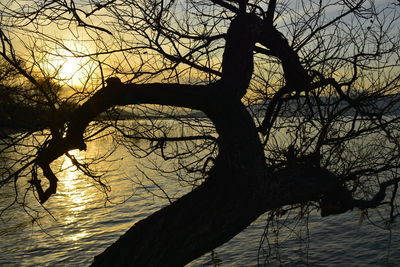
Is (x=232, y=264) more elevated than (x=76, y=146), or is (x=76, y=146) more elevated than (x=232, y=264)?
(x=76, y=146)

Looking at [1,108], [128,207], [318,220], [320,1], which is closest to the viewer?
[1,108]

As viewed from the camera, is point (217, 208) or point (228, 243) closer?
point (217, 208)

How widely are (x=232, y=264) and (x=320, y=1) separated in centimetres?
882

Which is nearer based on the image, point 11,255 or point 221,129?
point 221,129

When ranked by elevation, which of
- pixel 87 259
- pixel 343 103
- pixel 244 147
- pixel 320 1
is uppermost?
pixel 320 1

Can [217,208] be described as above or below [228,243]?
above

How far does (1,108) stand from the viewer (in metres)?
5.16

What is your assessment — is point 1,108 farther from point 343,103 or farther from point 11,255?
point 11,255

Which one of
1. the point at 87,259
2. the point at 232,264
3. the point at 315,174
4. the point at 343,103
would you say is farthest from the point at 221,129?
the point at 87,259

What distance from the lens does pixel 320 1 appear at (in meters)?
6.44

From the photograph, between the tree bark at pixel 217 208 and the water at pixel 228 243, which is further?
the water at pixel 228 243

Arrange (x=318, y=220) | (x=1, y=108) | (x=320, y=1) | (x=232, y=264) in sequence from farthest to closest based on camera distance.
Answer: (x=318, y=220), (x=232, y=264), (x=320, y=1), (x=1, y=108)

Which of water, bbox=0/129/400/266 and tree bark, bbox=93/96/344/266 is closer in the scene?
tree bark, bbox=93/96/344/266

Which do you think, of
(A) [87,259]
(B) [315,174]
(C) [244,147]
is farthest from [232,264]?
(C) [244,147]
